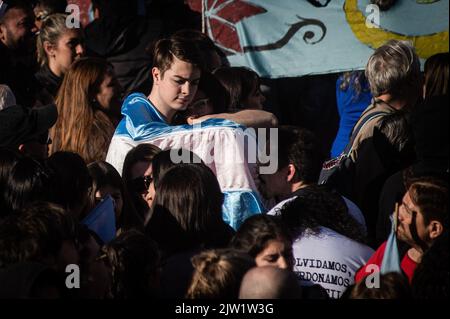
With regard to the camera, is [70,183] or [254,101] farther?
→ [254,101]

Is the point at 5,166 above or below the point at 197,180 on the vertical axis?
above

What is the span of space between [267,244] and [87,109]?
7.67 ft

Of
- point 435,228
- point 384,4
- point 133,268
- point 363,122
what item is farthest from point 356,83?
point 133,268

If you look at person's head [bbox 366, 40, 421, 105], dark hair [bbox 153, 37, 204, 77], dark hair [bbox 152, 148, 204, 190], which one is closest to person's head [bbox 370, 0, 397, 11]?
person's head [bbox 366, 40, 421, 105]

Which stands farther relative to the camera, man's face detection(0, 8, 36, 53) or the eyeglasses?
man's face detection(0, 8, 36, 53)

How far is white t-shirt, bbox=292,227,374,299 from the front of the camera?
5.12 metres

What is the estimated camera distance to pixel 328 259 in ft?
16.9

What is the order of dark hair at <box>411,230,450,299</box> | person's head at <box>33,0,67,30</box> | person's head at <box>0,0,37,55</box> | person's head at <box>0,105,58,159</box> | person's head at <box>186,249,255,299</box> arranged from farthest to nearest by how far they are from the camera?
person's head at <box>33,0,67,30</box> < person's head at <box>0,0,37,55</box> < person's head at <box>0,105,58,159</box> < person's head at <box>186,249,255,299</box> < dark hair at <box>411,230,450,299</box>

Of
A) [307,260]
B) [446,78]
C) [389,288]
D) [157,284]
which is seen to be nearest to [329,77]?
[446,78]

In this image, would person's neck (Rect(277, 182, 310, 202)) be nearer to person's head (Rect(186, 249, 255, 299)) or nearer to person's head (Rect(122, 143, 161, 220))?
person's head (Rect(122, 143, 161, 220))

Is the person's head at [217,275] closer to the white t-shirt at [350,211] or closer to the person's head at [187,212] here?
the person's head at [187,212]

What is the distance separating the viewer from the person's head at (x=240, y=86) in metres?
6.96

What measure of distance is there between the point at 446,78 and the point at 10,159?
2.53 meters

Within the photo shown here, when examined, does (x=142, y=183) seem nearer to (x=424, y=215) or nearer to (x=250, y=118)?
(x=250, y=118)
